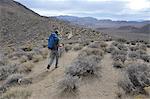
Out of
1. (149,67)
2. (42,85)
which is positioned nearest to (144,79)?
(149,67)

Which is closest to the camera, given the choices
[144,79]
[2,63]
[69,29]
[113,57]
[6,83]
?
[144,79]

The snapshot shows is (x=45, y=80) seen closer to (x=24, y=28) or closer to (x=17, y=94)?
(x=17, y=94)

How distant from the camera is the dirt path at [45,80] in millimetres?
13172

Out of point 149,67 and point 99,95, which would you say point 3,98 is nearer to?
point 99,95

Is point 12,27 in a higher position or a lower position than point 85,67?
lower

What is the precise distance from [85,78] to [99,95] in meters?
1.60

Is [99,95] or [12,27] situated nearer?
[99,95]

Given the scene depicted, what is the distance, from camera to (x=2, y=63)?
755 inches

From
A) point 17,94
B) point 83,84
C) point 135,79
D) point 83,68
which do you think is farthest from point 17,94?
point 135,79

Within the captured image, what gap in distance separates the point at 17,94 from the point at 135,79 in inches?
178

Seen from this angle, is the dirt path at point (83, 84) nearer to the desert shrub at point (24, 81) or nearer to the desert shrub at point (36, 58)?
the desert shrub at point (24, 81)

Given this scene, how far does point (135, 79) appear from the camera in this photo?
44.9 ft

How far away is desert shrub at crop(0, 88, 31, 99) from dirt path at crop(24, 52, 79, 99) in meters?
0.23

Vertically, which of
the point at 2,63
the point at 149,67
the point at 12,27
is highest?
the point at 149,67
